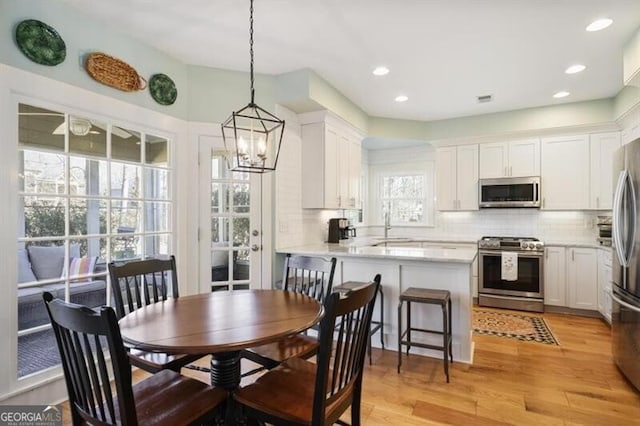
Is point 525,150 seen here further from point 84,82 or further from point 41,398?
point 41,398

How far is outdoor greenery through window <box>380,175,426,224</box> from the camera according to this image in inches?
243

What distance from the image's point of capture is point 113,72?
8.93ft

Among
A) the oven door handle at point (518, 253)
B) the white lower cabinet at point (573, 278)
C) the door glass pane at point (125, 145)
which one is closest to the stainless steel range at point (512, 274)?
the oven door handle at point (518, 253)

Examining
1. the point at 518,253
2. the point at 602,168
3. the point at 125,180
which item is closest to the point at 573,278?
the point at 518,253

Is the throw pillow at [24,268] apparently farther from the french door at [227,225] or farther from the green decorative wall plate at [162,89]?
the green decorative wall plate at [162,89]

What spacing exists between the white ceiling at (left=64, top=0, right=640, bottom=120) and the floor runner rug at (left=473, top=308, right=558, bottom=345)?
9.20 ft

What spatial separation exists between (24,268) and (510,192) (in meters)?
5.46

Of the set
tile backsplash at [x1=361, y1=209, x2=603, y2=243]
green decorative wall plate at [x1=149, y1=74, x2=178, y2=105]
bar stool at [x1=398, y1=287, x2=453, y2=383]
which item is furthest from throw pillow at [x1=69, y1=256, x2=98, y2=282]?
tile backsplash at [x1=361, y1=209, x2=603, y2=243]

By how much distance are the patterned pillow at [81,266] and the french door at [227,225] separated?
0.96m

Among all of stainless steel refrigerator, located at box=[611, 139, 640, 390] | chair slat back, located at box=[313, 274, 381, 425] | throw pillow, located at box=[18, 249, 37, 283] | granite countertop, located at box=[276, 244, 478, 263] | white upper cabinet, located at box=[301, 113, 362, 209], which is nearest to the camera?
chair slat back, located at box=[313, 274, 381, 425]

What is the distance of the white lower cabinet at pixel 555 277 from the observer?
14.4 feet

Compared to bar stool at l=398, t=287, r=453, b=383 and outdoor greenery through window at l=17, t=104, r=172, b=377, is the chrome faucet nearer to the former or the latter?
bar stool at l=398, t=287, r=453, b=383

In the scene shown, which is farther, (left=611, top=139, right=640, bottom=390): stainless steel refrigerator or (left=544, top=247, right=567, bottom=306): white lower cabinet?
(left=544, top=247, right=567, bottom=306): white lower cabinet

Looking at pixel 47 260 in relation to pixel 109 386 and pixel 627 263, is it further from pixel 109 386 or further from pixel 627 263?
pixel 627 263
